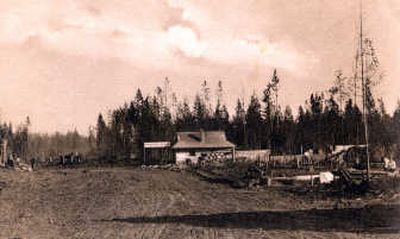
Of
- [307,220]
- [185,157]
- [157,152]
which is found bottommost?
[307,220]

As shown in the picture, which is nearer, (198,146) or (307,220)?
(307,220)

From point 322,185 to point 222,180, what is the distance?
8.67 meters

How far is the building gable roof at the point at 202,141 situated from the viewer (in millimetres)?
58688

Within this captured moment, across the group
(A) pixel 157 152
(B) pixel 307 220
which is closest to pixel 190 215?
(B) pixel 307 220

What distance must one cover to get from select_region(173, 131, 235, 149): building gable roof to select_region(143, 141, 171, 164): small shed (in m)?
3.86

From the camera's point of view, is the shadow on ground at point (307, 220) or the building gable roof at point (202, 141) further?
the building gable roof at point (202, 141)

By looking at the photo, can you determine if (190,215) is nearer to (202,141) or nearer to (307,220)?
(307,220)

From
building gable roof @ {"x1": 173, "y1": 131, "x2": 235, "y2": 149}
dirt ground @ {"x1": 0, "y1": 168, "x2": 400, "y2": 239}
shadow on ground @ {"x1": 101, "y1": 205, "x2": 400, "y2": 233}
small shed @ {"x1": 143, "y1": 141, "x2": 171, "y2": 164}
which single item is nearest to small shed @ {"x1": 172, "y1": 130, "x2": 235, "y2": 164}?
building gable roof @ {"x1": 173, "y1": 131, "x2": 235, "y2": 149}

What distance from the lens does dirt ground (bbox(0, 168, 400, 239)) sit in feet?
45.5

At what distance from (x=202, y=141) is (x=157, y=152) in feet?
68.2

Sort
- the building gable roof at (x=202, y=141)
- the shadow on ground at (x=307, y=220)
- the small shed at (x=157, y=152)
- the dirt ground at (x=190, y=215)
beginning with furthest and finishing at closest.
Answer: the small shed at (x=157, y=152) → the building gable roof at (x=202, y=141) → the shadow on ground at (x=307, y=220) → the dirt ground at (x=190, y=215)

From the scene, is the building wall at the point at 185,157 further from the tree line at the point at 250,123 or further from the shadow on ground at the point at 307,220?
the shadow on ground at the point at 307,220

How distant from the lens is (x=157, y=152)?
3130 inches

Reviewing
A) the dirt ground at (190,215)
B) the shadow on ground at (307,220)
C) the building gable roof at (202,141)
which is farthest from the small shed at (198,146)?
the shadow on ground at (307,220)
